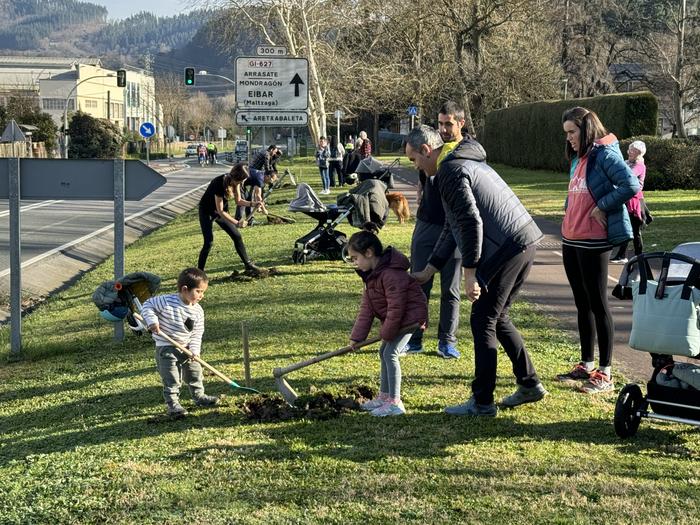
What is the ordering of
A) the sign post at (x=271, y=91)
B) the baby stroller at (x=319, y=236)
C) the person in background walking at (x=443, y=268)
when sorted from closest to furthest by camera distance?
1. the person in background walking at (x=443, y=268)
2. the baby stroller at (x=319, y=236)
3. the sign post at (x=271, y=91)

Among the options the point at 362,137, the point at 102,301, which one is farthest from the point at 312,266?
the point at 362,137

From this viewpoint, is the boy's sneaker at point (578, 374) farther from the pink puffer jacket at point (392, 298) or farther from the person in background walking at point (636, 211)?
the person in background walking at point (636, 211)

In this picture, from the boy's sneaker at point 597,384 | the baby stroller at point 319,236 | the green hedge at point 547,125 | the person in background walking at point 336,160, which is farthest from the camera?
the person in background walking at point 336,160

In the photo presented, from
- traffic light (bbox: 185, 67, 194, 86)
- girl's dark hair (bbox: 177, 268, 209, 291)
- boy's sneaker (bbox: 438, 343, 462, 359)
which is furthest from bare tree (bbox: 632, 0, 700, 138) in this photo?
girl's dark hair (bbox: 177, 268, 209, 291)

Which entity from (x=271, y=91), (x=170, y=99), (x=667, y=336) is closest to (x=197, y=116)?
(x=170, y=99)

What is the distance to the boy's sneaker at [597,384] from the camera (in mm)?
6650

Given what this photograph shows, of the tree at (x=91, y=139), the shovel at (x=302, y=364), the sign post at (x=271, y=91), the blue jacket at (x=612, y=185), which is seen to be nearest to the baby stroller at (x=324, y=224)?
the sign post at (x=271, y=91)

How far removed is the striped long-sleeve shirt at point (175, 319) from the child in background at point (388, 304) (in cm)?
113

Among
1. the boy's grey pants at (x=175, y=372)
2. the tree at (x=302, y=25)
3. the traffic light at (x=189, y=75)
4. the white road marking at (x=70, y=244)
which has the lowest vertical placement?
the white road marking at (x=70, y=244)

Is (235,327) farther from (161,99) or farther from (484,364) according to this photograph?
(161,99)

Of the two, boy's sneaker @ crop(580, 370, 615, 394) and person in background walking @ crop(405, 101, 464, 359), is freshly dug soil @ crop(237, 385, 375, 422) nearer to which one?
person in background walking @ crop(405, 101, 464, 359)

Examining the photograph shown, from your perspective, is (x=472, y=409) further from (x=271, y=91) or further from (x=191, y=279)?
(x=271, y=91)

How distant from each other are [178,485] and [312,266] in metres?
9.19

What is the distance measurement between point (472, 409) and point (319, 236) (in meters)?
8.58
